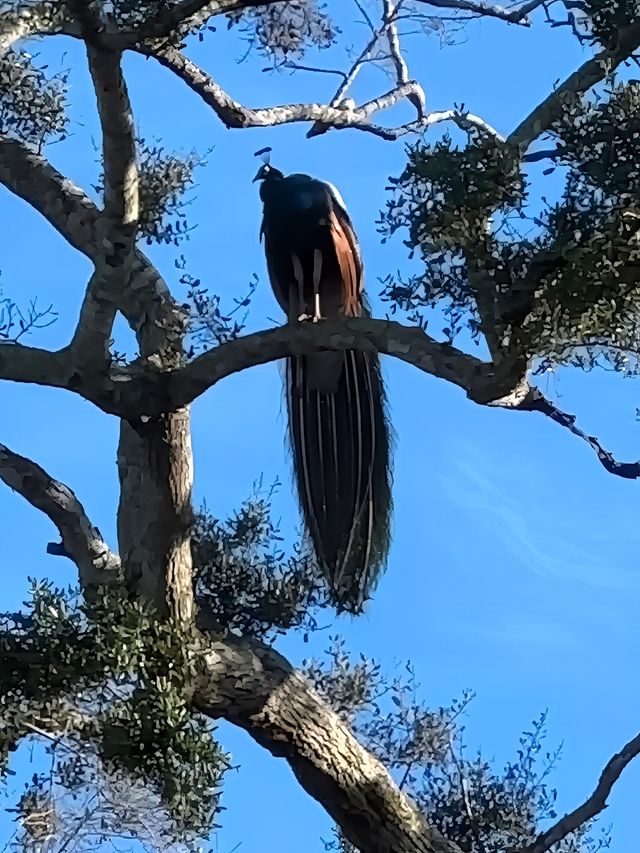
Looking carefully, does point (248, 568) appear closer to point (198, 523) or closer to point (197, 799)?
point (198, 523)

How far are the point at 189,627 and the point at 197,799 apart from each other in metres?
0.38

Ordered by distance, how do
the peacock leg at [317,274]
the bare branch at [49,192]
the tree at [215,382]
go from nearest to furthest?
the tree at [215,382] < the bare branch at [49,192] < the peacock leg at [317,274]

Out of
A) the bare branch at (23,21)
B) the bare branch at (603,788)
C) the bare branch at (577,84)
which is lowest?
the bare branch at (603,788)

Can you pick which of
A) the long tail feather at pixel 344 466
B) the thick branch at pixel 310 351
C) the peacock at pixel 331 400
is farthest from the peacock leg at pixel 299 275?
the thick branch at pixel 310 351

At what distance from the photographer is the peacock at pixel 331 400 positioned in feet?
8.88

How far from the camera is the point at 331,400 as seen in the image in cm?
291

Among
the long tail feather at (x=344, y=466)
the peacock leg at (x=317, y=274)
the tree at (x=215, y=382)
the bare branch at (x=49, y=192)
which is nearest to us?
the tree at (x=215, y=382)

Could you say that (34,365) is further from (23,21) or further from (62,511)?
(23,21)

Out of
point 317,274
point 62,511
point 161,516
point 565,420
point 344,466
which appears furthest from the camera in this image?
point 317,274

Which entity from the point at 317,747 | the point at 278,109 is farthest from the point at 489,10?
the point at 317,747

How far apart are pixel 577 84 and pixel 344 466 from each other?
3.39 ft

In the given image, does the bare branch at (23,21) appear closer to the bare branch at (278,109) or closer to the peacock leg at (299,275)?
the bare branch at (278,109)

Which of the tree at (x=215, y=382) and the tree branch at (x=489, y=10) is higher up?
the tree branch at (x=489, y=10)

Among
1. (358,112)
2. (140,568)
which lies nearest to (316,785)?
(140,568)
